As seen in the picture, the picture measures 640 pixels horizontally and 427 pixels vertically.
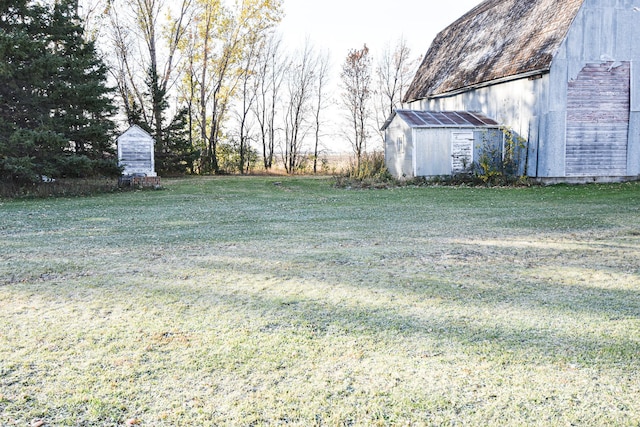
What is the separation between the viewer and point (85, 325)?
3203 mm

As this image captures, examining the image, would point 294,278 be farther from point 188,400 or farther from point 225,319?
point 188,400

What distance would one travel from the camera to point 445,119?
18.7 metres

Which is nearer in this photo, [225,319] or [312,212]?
[225,319]

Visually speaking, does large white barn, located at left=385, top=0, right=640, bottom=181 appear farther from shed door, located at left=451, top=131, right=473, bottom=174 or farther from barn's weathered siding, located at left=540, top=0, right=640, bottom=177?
shed door, located at left=451, top=131, right=473, bottom=174

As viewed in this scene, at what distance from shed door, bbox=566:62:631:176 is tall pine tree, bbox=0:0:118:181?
15490mm

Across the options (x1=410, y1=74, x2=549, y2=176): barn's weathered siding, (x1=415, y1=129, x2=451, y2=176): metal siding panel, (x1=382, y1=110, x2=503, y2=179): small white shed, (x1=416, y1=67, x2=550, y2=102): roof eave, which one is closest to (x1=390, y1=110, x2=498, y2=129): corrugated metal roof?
(x1=382, y1=110, x2=503, y2=179): small white shed

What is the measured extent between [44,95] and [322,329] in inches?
582

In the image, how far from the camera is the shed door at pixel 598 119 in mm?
16422

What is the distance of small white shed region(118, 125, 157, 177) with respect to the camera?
61.3 feet

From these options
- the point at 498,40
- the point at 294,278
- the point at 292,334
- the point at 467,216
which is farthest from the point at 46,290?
the point at 498,40

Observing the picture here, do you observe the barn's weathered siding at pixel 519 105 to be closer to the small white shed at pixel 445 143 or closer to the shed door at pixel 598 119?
the small white shed at pixel 445 143

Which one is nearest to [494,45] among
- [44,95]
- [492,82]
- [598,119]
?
[492,82]

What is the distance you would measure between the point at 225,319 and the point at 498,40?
20.0m

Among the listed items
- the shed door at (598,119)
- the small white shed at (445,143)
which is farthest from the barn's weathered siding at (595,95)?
the small white shed at (445,143)
